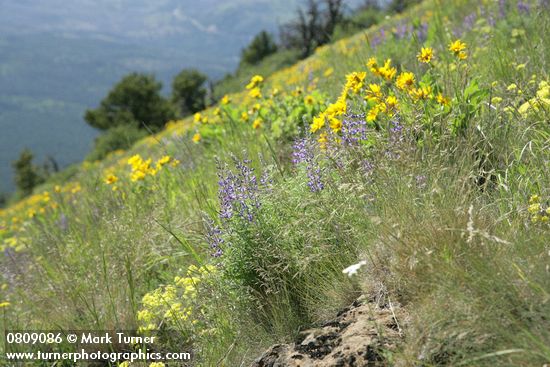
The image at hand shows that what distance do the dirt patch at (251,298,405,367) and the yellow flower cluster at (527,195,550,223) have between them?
0.56 m

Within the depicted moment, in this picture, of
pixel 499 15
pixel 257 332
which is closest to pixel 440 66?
pixel 499 15

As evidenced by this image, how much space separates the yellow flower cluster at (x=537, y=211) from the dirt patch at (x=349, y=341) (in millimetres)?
556

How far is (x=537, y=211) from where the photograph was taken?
6.31ft

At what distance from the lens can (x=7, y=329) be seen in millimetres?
3475

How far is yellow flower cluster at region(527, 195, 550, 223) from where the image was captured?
1894 mm

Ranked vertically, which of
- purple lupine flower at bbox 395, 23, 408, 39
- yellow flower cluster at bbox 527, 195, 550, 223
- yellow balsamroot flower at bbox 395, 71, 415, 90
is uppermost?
purple lupine flower at bbox 395, 23, 408, 39

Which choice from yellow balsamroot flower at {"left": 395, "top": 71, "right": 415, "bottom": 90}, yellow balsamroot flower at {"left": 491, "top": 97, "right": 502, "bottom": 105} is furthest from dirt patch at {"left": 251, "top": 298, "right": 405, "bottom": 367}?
yellow balsamroot flower at {"left": 491, "top": 97, "right": 502, "bottom": 105}

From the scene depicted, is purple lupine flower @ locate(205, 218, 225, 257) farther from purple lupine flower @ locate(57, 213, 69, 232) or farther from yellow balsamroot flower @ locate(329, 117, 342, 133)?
purple lupine flower @ locate(57, 213, 69, 232)

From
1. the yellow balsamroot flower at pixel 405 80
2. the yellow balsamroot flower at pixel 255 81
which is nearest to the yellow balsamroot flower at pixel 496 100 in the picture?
the yellow balsamroot flower at pixel 405 80

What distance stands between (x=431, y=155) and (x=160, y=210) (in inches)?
86.5

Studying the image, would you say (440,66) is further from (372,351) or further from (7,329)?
(7,329)

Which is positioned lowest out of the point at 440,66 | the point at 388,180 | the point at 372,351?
the point at 372,351

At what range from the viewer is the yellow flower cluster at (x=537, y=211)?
1.89m

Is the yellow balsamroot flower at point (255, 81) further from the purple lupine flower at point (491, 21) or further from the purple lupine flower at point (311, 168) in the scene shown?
the purple lupine flower at point (491, 21)
